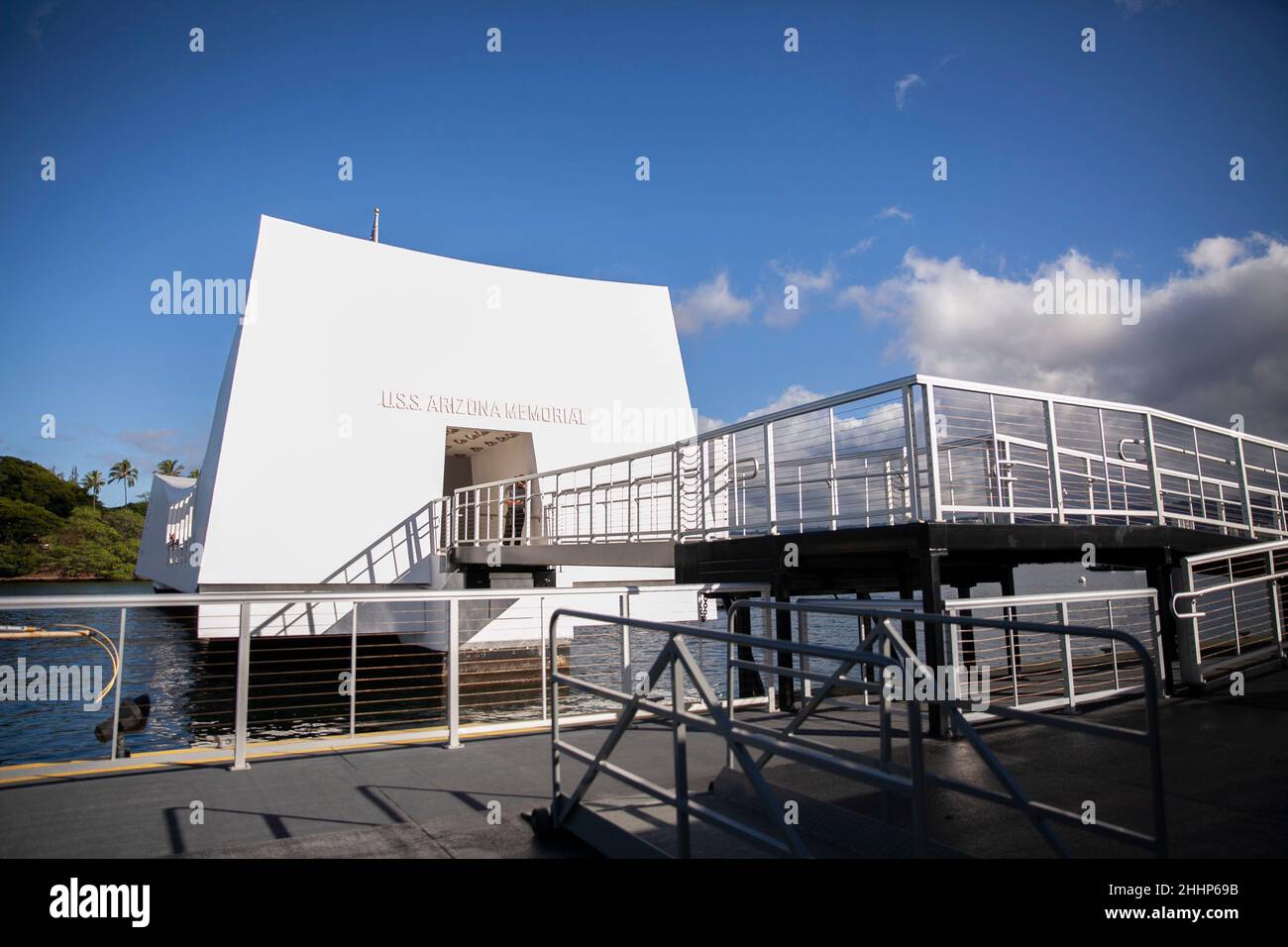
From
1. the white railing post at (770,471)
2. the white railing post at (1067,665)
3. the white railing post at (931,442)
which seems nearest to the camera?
the white railing post at (931,442)

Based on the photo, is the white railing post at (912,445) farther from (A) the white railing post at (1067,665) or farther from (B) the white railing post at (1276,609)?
(B) the white railing post at (1276,609)

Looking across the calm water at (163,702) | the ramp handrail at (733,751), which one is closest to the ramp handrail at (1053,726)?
the ramp handrail at (733,751)

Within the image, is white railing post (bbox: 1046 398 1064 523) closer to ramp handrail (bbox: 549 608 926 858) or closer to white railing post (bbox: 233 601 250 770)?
ramp handrail (bbox: 549 608 926 858)

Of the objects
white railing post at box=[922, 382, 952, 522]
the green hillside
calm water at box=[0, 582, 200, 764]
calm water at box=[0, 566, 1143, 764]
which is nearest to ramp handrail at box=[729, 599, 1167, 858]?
white railing post at box=[922, 382, 952, 522]

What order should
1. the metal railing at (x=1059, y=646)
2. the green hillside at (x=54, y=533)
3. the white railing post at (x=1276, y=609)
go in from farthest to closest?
the green hillside at (x=54, y=533) → the white railing post at (x=1276, y=609) → the metal railing at (x=1059, y=646)

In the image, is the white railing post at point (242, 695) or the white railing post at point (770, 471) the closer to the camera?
the white railing post at point (242, 695)

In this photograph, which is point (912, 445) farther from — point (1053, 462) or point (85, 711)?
point (85, 711)

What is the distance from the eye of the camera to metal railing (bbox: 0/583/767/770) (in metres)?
6.51

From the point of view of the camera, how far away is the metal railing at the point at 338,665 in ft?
21.4

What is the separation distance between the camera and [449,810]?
4461 mm

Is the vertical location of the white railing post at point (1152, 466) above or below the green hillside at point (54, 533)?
below

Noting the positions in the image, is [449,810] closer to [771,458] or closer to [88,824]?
[88,824]
